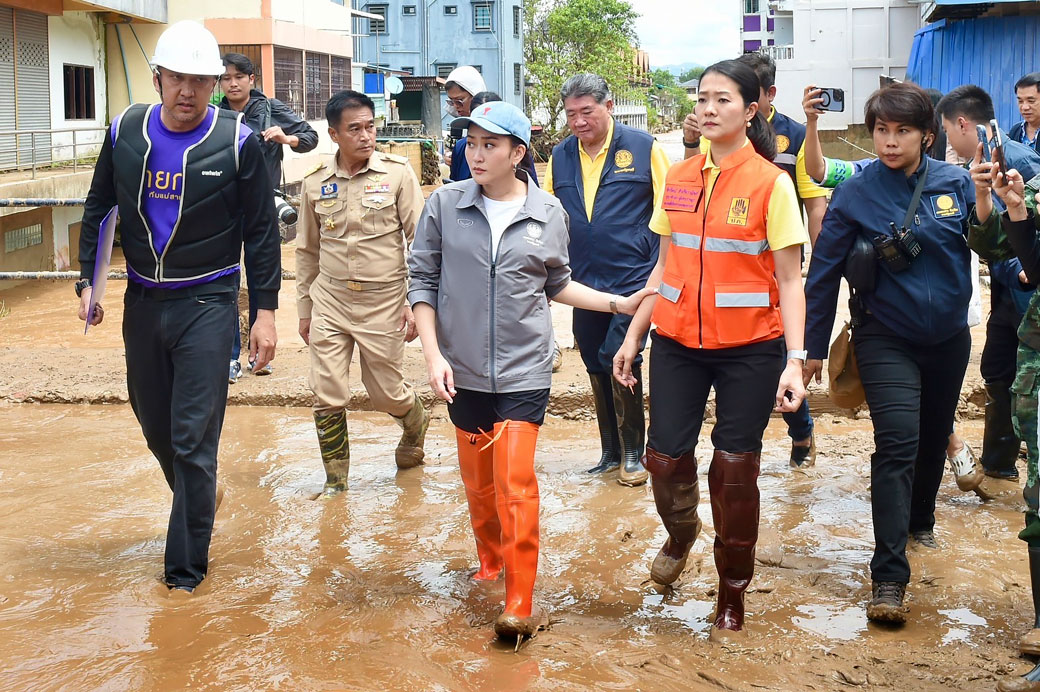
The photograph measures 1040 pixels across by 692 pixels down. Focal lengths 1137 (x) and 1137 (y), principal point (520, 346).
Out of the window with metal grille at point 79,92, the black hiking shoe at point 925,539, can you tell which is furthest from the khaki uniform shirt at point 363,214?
the window with metal grille at point 79,92

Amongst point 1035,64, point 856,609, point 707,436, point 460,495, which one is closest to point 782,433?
point 707,436

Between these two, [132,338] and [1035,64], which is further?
[1035,64]

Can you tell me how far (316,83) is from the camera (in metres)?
29.8

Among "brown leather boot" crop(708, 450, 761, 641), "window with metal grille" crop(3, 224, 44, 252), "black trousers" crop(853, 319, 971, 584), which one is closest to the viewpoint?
"brown leather boot" crop(708, 450, 761, 641)

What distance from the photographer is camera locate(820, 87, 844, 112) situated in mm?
5188

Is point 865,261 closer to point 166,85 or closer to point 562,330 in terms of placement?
point 166,85

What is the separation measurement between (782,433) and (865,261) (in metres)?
3.25

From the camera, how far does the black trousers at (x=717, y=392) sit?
13.5ft

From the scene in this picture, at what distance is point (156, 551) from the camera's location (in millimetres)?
5098

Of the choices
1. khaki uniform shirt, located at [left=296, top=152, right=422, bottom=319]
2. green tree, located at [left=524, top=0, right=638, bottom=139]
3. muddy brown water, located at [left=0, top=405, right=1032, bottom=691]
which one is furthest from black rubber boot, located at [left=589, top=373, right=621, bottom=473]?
green tree, located at [left=524, top=0, right=638, bottom=139]

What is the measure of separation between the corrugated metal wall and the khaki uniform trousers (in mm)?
17702

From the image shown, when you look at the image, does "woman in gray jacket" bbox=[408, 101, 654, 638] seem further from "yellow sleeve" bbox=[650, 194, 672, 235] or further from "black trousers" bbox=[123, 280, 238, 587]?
"black trousers" bbox=[123, 280, 238, 587]

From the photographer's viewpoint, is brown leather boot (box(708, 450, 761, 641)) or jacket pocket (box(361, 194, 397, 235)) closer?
brown leather boot (box(708, 450, 761, 641))

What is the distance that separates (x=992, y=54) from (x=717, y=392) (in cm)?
1999
